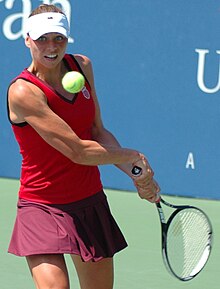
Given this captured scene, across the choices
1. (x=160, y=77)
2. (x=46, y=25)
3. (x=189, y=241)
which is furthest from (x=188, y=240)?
(x=160, y=77)

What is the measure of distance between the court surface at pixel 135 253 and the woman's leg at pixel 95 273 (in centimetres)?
119

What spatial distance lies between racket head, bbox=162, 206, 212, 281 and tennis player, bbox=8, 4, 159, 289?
9.4 inches

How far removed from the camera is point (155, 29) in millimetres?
7020

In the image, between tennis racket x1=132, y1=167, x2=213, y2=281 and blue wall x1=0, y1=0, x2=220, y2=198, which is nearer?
tennis racket x1=132, y1=167, x2=213, y2=281

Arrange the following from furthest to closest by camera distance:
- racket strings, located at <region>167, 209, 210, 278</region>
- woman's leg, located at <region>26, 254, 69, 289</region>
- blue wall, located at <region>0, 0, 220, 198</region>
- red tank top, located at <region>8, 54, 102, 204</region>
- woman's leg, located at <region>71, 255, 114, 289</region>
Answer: blue wall, located at <region>0, 0, 220, 198</region>
racket strings, located at <region>167, 209, 210, 278</region>
woman's leg, located at <region>71, 255, 114, 289</region>
red tank top, located at <region>8, 54, 102, 204</region>
woman's leg, located at <region>26, 254, 69, 289</region>

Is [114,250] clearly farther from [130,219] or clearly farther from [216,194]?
[216,194]

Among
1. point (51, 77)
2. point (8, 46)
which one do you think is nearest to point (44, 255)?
point (51, 77)

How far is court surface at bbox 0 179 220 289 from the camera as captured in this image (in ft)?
17.0

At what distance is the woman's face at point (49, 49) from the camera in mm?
3701

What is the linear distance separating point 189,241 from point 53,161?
0.73 metres

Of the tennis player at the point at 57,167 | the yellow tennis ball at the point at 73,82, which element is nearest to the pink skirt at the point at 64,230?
the tennis player at the point at 57,167

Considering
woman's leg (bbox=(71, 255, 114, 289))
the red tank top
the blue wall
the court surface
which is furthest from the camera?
the blue wall

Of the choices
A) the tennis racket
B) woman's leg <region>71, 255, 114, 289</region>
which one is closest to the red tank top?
woman's leg <region>71, 255, 114, 289</region>

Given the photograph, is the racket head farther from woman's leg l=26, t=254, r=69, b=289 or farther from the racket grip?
woman's leg l=26, t=254, r=69, b=289
